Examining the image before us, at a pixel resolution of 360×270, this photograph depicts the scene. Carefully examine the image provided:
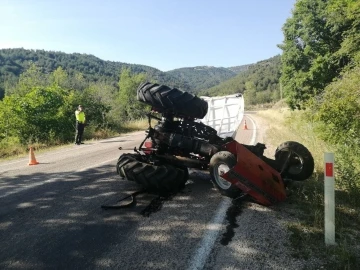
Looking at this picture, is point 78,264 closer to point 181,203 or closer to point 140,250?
point 140,250

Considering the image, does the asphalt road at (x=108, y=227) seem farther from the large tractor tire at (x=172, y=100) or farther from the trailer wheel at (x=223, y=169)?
the large tractor tire at (x=172, y=100)

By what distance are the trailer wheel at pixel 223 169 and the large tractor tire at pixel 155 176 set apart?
0.59 metres

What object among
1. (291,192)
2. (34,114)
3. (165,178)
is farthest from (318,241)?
(34,114)

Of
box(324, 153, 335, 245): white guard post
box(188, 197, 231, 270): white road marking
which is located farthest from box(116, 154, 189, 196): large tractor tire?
box(324, 153, 335, 245): white guard post

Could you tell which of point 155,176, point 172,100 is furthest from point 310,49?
point 155,176

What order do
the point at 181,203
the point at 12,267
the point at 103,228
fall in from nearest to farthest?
the point at 12,267
the point at 103,228
the point at 181,203

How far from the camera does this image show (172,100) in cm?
570

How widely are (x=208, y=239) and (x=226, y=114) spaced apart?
4.80 meters

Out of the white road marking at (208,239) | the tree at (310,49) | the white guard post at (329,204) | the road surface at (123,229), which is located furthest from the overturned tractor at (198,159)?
the tree at (310,49)

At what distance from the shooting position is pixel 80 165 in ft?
26.2

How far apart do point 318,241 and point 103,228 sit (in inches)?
101

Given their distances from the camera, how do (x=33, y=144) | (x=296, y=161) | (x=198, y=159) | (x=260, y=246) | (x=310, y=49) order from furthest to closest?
(x=310, y=49), (x=33, y=144), (x=198, y=159), (x=296, y=161), (x=260, y=246)

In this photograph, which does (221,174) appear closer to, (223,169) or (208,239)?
(223,169)

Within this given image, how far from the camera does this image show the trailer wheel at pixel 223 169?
4672 mm
